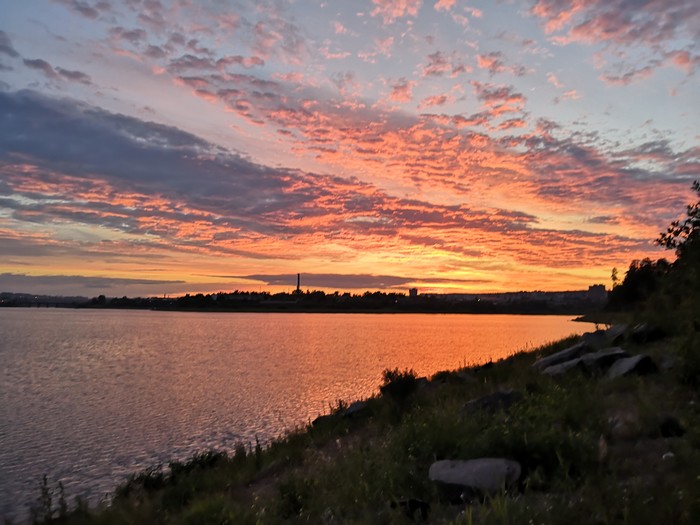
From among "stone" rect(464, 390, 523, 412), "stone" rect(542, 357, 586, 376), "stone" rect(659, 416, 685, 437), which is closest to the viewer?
"stone" rect(659, 416, 685, 437)

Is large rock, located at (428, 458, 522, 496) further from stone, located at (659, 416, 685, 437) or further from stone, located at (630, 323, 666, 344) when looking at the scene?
stone, located at (630, 323, 666, 344)

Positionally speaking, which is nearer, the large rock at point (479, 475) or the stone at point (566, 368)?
the large rock at point (479, 475)

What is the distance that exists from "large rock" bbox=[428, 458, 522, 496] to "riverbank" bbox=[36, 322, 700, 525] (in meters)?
0.02

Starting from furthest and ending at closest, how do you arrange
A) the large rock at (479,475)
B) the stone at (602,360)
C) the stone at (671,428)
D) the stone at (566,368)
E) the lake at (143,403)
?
the lake at (143,403) < the stone at (566,368) < the stone at (602,360) < the stone at (671,428) < the large rock at (479,475)

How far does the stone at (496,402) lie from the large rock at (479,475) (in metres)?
3.91

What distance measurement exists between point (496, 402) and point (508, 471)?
15.9 feet

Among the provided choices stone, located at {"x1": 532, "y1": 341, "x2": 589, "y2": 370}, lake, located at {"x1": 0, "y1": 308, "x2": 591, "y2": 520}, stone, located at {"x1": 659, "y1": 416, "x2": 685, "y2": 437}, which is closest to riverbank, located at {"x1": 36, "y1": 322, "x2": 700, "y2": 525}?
stone, located at {"x1": 659, "y1": 416, "x2": 685, "y2": 437}

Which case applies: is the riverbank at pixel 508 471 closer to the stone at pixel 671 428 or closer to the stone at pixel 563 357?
the stone at pixel 671 428

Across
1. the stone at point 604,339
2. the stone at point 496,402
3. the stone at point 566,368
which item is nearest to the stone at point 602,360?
the stone at point 566,368

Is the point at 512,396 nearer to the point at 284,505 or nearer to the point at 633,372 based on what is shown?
the point at 633,372

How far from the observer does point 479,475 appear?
6.92 m

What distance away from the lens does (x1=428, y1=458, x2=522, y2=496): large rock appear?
6699mm

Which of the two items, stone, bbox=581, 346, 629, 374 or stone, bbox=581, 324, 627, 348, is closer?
stone, bbox=581, 346, 629, 374

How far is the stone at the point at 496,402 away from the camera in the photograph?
1131 centimetres
